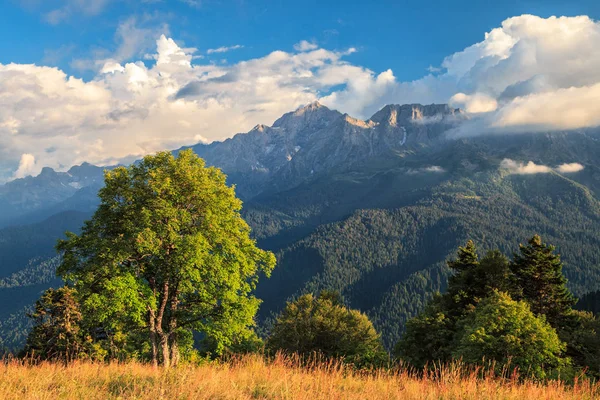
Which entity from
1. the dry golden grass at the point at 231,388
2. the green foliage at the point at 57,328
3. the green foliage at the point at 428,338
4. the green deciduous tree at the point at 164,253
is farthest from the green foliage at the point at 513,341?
the green foliage at the point at 57,328

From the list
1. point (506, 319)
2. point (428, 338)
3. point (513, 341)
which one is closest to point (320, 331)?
point (428, 338)

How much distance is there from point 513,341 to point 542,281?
15.3 metres

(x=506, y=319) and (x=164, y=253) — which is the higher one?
(x=164, y=253)

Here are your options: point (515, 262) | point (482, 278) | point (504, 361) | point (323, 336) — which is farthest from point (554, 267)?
point (323, 336)

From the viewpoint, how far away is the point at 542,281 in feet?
128

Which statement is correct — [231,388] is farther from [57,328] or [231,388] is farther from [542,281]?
[57,328]

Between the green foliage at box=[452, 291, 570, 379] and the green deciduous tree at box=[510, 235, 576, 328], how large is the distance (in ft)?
33.2

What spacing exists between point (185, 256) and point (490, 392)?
535 inches

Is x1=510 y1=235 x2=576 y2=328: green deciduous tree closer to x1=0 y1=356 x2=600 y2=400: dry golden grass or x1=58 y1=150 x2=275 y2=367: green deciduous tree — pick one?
x1=58 y1=150 x2=275 y2=367: green deciduous tree

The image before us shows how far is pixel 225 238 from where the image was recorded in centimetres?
1878

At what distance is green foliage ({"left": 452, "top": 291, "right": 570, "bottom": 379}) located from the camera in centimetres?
2725

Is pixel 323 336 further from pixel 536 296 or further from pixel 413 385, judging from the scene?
pixel 413 385

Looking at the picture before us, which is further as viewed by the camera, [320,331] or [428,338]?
[320,331]

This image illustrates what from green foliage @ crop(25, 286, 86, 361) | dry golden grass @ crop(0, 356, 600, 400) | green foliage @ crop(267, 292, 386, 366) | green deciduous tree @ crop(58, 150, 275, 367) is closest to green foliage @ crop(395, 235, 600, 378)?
green foliage @ crop(267, 292, 386, 366)
